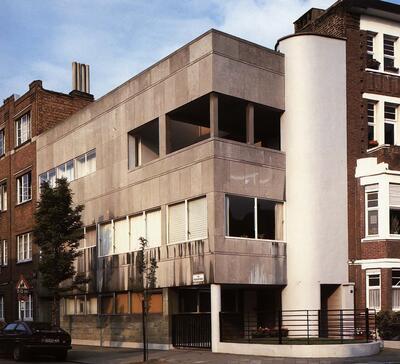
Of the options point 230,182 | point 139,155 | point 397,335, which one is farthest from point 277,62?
point 397,335

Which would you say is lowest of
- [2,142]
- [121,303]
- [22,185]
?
[121,303]

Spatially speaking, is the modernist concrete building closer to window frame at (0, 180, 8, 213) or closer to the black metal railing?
the black metal railing

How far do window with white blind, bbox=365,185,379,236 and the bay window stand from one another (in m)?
3.23

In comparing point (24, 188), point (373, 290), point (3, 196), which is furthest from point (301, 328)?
point (3, 196)

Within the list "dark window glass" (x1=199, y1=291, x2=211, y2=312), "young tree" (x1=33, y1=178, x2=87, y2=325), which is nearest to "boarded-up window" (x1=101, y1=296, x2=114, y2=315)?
"young tree" (x1=33, y1=178, x2=87, y2=325)

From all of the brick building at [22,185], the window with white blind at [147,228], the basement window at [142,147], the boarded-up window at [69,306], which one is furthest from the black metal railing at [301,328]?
the brick building at [22,185]

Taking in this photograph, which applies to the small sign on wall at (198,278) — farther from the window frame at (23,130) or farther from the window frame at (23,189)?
the window frame at (23,130)

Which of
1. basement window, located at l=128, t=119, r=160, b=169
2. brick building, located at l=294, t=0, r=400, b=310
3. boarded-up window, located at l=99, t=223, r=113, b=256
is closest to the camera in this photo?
brick building, located at l=294, t=0, r=400, b=310

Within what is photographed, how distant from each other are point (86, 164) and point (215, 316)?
39.5 ft

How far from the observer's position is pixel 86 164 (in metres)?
31.3

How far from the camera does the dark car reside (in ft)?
72.2

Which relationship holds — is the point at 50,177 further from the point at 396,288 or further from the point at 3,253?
the point at 396,288

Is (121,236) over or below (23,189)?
below

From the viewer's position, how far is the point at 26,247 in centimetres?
3734
